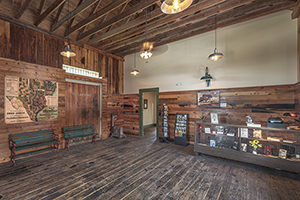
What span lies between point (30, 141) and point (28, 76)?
77.7 inches

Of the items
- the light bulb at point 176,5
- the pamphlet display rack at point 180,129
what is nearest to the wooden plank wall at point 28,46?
A: the light bulb at point 176,5

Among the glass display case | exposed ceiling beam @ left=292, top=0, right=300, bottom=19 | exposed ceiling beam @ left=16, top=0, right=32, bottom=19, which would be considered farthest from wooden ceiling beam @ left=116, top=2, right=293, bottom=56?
exposed ceiling beam @ left=16, top=0, right=32, bottom=19

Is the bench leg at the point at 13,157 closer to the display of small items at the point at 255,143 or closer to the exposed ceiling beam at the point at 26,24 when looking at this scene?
the exposed ceiling beam at the point at 26,24

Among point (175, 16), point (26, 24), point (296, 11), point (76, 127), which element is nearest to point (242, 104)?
point (296, 11)

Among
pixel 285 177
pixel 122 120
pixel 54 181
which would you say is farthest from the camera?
pixel 122 120

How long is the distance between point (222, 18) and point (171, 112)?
3746 millimetres

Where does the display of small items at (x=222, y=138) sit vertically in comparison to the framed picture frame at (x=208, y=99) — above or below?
below

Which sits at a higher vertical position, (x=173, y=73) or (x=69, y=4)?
(x=69, y=4)

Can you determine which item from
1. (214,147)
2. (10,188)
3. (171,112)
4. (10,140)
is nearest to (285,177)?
(214,147)

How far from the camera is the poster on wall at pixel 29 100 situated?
388 cm

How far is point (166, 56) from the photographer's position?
20.0 ft

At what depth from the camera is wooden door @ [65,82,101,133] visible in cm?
526

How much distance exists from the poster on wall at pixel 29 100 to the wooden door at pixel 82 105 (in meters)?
0.53

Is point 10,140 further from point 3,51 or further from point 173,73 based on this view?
point 173,73
